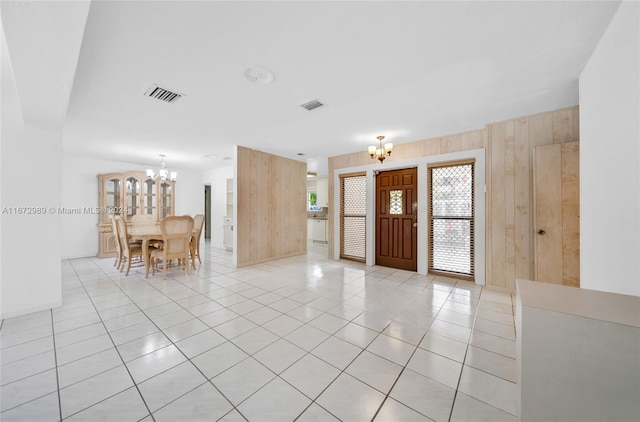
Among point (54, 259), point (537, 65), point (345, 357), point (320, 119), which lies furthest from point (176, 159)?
point (537, 65)

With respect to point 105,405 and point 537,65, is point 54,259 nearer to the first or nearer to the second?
point 105,405

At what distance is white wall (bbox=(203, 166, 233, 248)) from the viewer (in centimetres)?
714

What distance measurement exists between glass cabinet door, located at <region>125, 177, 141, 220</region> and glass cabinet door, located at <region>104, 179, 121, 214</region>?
200 mm

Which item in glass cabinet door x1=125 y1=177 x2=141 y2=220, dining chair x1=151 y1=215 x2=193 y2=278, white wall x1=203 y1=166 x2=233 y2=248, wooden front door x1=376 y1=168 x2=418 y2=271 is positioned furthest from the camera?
white wall x1=203 y1=166 x2=233 y2=248

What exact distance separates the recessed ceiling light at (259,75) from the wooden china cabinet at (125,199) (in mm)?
5156

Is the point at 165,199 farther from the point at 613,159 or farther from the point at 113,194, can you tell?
the point at 613,159

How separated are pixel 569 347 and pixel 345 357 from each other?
4.53 ft

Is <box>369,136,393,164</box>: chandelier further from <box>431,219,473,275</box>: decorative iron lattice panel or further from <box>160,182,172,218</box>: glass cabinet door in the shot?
<box>160,182,172,218</box>: glass cabinet door

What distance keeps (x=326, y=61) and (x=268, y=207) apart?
12.6 ft

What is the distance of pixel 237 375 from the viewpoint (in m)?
1.65

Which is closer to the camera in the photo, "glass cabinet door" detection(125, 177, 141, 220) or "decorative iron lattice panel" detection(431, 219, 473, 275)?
"decorative iron lattice panel" detection(431, 219, 473, 275)

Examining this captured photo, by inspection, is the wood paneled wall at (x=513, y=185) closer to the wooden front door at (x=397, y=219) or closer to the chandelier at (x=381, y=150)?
the wooden front door at (x=397, y=219)

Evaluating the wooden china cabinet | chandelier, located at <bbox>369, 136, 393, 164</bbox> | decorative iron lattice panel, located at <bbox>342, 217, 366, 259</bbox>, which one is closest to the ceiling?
chandelier, located at <bbox>369, 136, 393, 164</bbox>

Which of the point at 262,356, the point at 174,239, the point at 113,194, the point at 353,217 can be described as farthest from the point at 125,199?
the point at 262,356
